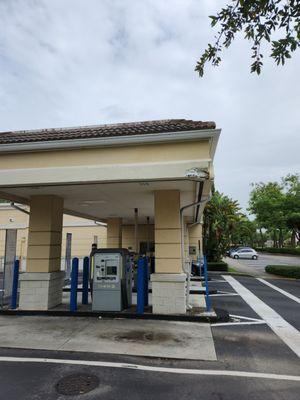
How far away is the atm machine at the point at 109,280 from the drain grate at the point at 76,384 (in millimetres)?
3777

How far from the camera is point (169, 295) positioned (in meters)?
8.16

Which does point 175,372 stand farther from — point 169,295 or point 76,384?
point 169,295

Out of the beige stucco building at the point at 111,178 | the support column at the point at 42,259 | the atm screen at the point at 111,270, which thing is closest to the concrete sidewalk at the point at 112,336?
the support column at the point at 42,259

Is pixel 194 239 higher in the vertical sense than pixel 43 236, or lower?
higher

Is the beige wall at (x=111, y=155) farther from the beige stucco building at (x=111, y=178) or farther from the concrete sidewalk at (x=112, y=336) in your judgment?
the concrete sidewalk at (x=112, y=336)

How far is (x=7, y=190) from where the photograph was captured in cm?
869

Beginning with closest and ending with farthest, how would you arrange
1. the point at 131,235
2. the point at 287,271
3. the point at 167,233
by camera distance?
the point at 167,233 < the point at 287,271 < the point at 131,235

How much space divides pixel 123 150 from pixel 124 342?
3.93 metres

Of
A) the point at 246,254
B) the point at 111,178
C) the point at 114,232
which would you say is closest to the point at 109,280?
the point at 111,178

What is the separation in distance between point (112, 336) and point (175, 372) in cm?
205

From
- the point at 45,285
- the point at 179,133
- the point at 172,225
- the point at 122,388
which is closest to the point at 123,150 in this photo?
the point at 179,133

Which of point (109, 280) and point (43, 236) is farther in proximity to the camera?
point (43, 236)

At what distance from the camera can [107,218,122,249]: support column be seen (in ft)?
53.8

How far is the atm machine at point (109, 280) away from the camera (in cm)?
835
